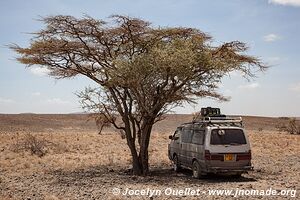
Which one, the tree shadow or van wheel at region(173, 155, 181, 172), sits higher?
van wheel at region(173, 155, 181, 172)

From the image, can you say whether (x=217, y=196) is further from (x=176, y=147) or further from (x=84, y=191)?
(x=176, y=147)

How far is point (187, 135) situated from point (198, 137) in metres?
1.31

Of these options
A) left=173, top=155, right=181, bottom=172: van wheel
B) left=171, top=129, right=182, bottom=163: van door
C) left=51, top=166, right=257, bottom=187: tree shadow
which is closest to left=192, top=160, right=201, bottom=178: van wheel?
left=51, top=166, right=257, bottom=187: tree shadow

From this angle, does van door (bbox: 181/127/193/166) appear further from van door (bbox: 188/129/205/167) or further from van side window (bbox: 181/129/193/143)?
van door (bbox: 188/129/205/167)

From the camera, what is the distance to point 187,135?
17.4 meters

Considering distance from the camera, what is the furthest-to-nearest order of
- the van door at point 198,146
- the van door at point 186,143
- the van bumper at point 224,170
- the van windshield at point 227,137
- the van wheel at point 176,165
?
the van wheel at point 176,165
the van door at point 186,143
the van door at point 198,146
the van windshield at point 227,137
the van bumper at point 224,170

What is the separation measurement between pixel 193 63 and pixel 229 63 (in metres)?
1.89

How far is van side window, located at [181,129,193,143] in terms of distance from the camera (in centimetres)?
1703

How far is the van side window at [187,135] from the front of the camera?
671 inches

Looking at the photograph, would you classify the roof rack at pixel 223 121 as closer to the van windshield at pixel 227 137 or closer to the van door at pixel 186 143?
the van windshield at pixel 227 137

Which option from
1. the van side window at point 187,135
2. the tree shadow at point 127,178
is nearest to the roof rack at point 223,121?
the van side window at point 187,135

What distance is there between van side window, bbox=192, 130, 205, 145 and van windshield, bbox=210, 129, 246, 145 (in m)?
0.49

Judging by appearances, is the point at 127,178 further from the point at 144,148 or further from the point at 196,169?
the point at 196,169

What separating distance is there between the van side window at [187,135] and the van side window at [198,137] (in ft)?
1.36
